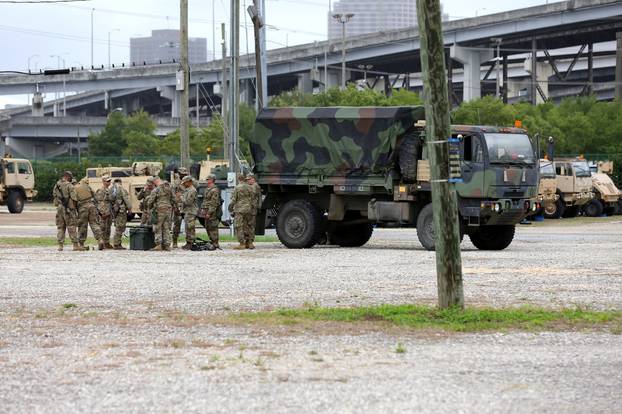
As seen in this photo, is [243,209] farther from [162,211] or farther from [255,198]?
[162,211]

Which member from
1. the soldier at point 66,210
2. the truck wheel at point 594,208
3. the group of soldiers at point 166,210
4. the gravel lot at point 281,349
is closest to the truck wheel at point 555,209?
the truck wheel at point 594,208

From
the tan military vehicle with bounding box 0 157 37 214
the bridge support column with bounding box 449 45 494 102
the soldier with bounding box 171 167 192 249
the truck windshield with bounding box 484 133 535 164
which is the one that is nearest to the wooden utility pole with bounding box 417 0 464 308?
the truck windshield with bounding box 484 133 535 164

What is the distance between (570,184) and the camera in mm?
47125

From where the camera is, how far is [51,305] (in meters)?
15.7

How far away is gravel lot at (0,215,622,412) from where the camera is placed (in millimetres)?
9039

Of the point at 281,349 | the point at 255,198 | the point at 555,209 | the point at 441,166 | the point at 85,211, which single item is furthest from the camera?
the point at 555,209

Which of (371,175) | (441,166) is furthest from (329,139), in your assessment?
(441,166)

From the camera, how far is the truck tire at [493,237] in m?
27.9

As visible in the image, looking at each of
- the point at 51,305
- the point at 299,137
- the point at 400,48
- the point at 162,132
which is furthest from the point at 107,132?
the point at 51,305

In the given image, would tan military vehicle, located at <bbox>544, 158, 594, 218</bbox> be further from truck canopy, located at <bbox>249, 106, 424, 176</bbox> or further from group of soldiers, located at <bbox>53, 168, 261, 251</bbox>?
group of soldiers, located at <bbox>53, 168, 261, 251</bbox>

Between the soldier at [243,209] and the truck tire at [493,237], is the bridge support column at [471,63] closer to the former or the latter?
the truck tire at [493,237]

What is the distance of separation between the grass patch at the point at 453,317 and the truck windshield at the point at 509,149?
491 inches

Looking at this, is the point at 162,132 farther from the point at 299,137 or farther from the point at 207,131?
the point at 299,137

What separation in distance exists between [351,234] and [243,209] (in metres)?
3.21
